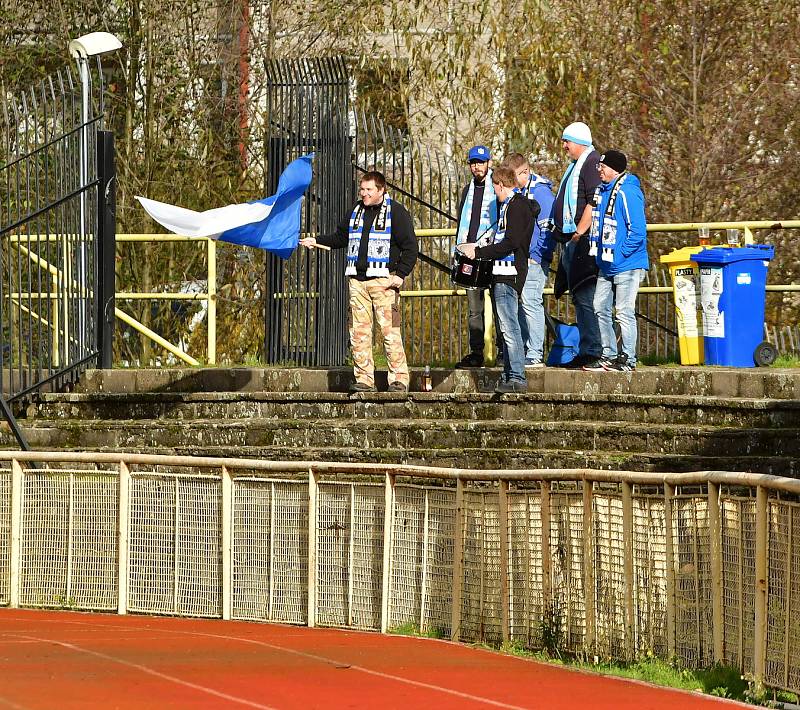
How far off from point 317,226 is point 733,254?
397 centimetres

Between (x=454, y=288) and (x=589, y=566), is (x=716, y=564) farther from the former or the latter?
(x=454, y=288)

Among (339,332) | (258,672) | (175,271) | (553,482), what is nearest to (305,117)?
(339,332)

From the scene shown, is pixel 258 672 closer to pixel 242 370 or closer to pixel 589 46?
pixel 242 370

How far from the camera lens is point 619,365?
14.3m

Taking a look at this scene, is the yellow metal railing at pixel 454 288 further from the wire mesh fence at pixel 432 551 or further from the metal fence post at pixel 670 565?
the metal fence post at pixel 670 565

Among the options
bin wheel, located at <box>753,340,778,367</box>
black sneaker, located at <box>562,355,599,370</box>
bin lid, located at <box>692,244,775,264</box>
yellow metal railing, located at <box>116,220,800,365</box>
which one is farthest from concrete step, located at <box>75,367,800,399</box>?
yellow metal railing, located at <box>116,220,800,365</box>

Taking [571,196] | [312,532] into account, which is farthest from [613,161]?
[312,532]

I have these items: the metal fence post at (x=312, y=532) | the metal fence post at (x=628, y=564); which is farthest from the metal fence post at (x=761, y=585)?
the metal fence post at (x=312, y=532)

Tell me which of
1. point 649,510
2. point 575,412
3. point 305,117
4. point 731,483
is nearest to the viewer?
point 731,483

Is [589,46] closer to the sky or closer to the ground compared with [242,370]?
closer to the sky

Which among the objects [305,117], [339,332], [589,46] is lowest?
[339,332]

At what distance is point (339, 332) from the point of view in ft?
54.6

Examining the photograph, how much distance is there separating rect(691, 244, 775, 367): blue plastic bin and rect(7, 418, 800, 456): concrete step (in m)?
1.79

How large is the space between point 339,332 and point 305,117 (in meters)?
1.99
